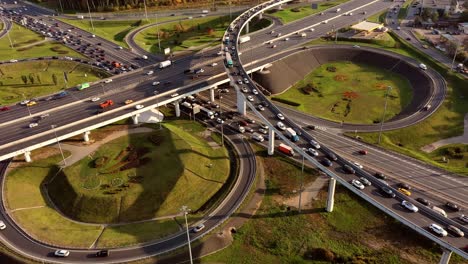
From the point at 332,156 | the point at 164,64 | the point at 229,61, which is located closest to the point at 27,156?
the point at 164,64

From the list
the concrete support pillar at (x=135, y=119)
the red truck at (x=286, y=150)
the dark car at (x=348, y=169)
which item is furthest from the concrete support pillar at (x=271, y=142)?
the concrete support pillar at (x=135, y=119)

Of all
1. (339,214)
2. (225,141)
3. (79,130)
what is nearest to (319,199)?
(339,214)

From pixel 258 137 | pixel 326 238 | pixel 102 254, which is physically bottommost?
pixel 326 238

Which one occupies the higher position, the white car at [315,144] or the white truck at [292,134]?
the white truck at [292,134]

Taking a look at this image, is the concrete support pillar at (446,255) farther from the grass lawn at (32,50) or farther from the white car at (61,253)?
the grass lawn at (32,50)

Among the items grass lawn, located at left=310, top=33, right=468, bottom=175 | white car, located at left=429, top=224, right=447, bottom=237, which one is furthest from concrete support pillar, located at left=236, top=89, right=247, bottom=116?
white car, located at left=429, top=224, right=447, bottom=237

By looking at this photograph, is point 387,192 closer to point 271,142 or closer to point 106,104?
point 271,142
